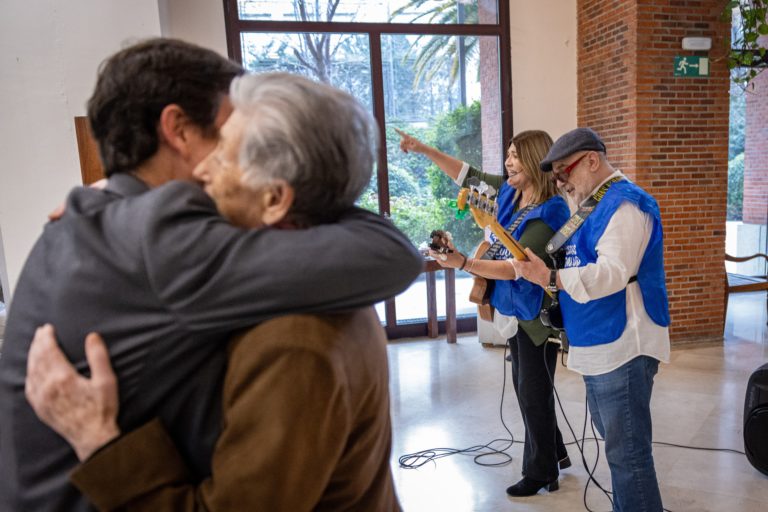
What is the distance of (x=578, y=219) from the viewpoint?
2.25 meters

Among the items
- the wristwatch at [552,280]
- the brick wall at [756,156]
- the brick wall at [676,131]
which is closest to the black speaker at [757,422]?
the wristwatch at [552,280]

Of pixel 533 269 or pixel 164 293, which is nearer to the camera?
pixel 164 293

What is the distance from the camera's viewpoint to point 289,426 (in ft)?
2.54

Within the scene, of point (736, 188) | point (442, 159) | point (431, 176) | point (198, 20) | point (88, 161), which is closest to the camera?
point (88, 161)

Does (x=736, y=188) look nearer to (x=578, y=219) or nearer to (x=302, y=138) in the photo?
(x=578, y=219)

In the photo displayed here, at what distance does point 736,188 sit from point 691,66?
531cm

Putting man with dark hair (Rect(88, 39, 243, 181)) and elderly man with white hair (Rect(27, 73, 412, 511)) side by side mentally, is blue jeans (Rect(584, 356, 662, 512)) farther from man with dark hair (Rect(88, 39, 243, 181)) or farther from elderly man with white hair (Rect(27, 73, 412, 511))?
man with dark hair (Rect(88, 39, 243, 181))

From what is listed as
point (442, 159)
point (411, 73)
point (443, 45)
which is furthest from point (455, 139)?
point (442, 159)

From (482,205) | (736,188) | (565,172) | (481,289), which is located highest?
(565,172)

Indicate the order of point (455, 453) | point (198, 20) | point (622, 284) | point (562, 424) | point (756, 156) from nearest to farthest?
1. point (622, 284)
2. point (455, 453)
3. point (562, 424)
4. point (198, 20)
5. point (756, 156)

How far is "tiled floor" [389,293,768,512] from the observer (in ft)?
9.39

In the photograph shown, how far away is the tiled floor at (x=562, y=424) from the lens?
9.39 ft

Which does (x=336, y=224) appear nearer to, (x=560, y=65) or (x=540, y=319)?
(x=540, y=319)

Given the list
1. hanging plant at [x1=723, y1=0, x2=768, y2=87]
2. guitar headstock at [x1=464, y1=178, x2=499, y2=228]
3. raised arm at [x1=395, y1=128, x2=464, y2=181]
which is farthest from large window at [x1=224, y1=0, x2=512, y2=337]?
guitar headstock at [x1=464, y1=178, x2=499, y2=228]
